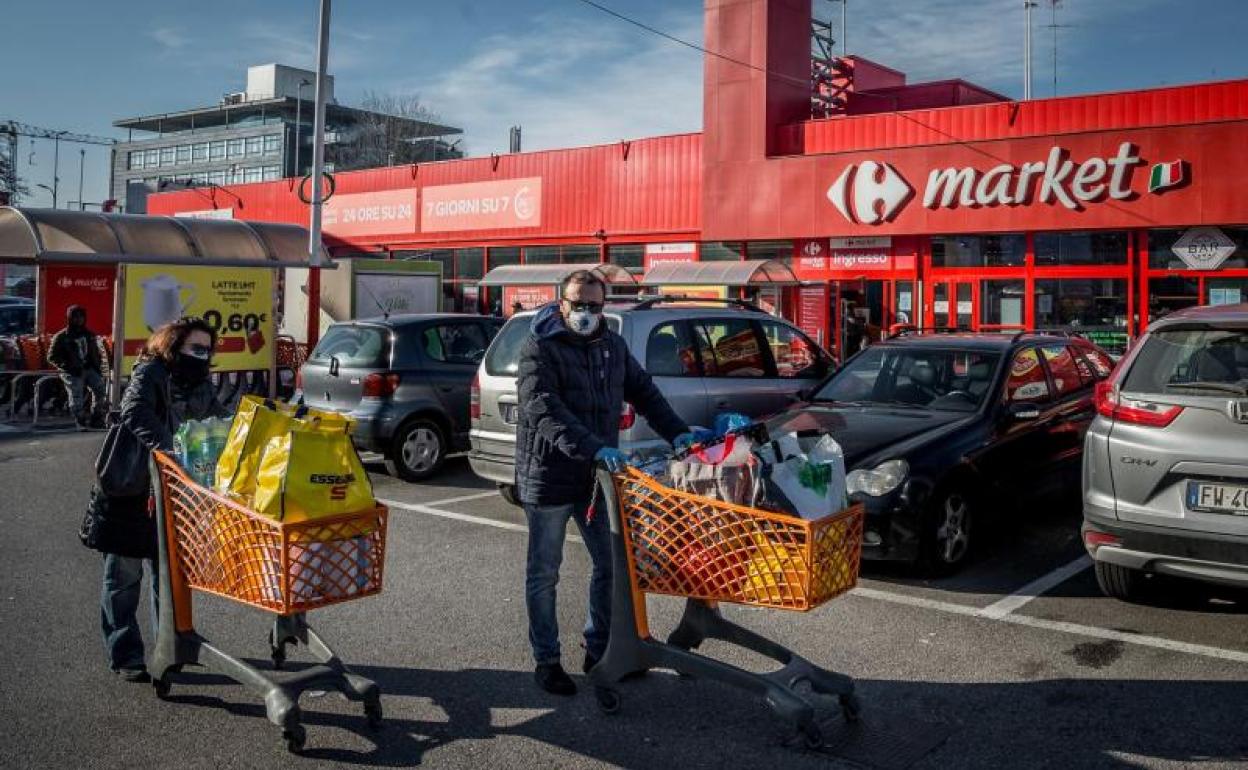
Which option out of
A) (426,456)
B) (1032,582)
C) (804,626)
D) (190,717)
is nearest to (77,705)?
(190,717)

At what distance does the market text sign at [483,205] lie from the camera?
28.8 meters

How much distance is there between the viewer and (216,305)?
1561cm

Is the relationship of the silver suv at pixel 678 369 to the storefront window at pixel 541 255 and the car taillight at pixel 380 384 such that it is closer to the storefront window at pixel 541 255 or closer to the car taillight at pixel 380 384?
the car taillight at pixel 380 384

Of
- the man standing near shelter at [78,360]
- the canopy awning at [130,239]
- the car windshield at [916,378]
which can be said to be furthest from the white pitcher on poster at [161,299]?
the car windshield at [916,378]

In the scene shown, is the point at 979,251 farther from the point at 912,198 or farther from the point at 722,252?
the point at 722,252

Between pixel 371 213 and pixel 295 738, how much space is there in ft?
101

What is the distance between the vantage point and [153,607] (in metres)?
5.23

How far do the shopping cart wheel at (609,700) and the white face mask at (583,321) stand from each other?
5.00ft

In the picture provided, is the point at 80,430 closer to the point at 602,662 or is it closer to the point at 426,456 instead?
the point at 426,456

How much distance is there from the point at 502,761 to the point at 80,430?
13260mm

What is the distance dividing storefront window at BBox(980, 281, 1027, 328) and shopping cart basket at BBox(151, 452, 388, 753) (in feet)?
58.4

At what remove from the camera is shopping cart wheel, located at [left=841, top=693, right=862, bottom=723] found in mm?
4641

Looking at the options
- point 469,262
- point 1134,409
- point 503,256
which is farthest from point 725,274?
point 1134,409

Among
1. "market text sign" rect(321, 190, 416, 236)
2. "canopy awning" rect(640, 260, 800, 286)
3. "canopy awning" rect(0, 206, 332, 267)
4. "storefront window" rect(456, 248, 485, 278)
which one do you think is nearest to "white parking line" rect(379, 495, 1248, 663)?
"canopy awning" rect(0, 206, 332, 267)
